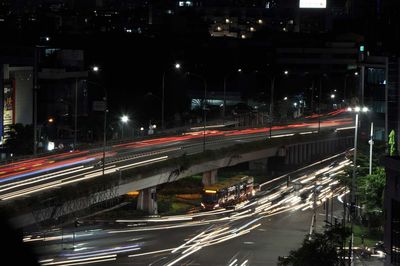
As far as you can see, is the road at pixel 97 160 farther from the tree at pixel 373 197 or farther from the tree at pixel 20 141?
the tree at pixel 373 197

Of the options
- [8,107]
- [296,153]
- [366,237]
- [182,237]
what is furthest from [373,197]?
[8,107]

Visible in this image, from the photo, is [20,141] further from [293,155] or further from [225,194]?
[293,155]

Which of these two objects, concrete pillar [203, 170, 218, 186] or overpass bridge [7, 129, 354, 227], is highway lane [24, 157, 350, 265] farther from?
concrete pillar [203, 170, 218, 186]

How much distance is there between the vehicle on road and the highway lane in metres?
0.52

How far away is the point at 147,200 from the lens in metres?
32.7

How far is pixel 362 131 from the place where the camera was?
46781mm

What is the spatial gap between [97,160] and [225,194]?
6400 mm

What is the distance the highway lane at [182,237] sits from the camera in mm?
22859

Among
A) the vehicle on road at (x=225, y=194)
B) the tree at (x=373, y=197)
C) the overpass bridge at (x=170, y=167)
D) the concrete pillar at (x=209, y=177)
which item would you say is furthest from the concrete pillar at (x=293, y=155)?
the tree at (x=373, y=197)

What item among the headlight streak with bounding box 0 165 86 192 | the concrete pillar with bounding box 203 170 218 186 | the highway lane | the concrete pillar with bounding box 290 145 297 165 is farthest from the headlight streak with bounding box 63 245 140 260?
the concrete pillar with bounding box 290 145 297 165

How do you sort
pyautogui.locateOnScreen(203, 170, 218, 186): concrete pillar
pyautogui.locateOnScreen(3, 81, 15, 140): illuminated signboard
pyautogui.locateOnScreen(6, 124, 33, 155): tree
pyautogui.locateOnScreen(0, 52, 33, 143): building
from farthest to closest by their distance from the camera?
pyautogui.locateOnScreen(3, 81, 15, 140): illuminated signboard
pyautogui.locateOnScreen(0, 52, 33, 143): building
pyautogui.locateOnScreen(203, 170, 218, 186): concrete pillar
pyautogui.locateOnScreen(6, 124, 33, 155): tree

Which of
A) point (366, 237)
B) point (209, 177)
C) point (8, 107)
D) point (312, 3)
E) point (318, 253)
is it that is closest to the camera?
point (318, 253)

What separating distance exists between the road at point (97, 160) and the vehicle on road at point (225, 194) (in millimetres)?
2847

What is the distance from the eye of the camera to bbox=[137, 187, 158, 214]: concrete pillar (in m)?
32.6
